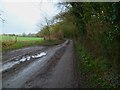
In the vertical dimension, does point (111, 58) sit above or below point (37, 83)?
above

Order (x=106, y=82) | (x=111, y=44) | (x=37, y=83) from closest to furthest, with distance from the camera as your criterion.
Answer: (x=106, y=82) → (x=111, y=44) → (x=37, y=83)

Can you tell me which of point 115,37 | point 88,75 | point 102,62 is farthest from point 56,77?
point 115,37

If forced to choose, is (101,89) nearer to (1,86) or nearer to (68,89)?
(68,89)

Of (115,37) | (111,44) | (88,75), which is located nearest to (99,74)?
(88,75)

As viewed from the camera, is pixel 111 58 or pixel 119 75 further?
pixel 111 58

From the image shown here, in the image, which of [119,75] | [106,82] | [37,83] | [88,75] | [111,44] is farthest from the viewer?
[88,75]

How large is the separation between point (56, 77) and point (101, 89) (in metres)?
3.88

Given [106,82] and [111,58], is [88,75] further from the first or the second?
[106,82]

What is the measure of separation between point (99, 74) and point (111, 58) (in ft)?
3.77

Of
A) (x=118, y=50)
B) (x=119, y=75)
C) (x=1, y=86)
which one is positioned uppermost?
(x=118, y=50)

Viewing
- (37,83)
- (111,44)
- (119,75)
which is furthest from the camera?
(37,83)

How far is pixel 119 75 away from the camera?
920 cm

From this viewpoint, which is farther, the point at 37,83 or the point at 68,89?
the point at 37,83

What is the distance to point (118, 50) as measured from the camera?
9.66 meters
